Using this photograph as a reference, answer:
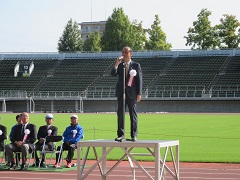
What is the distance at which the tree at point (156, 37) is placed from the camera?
326 feet

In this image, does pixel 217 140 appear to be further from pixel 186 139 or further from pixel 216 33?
pixel 216 33

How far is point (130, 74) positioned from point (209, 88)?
6186 cm

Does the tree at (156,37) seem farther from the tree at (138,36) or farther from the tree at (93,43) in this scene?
the tree at (93,43)

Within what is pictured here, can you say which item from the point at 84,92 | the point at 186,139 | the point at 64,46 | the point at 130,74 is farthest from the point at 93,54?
the point at 130,74

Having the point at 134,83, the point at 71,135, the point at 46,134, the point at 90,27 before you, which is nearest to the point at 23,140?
the point at 46,134

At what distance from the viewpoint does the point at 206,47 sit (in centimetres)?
9512

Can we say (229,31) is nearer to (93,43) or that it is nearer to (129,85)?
(93,43)

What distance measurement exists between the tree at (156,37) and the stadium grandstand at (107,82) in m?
15.2

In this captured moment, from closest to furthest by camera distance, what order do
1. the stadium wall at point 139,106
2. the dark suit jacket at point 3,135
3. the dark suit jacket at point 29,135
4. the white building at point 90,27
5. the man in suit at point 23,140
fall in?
the man in suit at point 23,140, the dark suit jacket at point 29,135, the dark suit jacket at point 3,135, the stadium wall at point 139,106, the white building at point 90,27

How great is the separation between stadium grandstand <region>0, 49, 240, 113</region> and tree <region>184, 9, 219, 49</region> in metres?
13.1

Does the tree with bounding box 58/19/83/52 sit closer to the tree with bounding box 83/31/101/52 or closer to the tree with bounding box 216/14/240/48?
the tree with bounding box 83/31/101/52

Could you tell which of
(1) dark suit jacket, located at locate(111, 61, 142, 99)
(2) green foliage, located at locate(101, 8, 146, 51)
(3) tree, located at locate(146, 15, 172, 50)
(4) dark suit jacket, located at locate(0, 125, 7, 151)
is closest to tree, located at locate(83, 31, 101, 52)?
(2) green foliage, located at locate(101, 8, 146, 51)

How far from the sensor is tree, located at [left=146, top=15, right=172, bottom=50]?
9928 cm

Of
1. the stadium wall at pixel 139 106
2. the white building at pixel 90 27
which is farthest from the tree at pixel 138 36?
the white building at pixel 90 27
